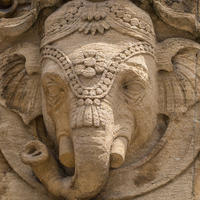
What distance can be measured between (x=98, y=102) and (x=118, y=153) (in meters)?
0.29

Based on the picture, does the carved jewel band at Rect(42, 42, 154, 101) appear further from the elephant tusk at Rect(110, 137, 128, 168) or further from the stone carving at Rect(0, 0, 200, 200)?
the elephant tusk at Rect(110, 137, 128, 168)

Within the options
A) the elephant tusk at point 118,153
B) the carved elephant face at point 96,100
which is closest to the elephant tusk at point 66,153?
the carved elephant face at point 96,100

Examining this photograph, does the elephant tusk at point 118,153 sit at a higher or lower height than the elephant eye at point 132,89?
lower

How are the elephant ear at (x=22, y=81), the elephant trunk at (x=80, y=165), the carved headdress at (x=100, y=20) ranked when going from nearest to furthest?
the elephant trunk at (x=80, y=165) < the carved headdress at (x=100, y=20) < the elephant ear at (x=22, y=81)

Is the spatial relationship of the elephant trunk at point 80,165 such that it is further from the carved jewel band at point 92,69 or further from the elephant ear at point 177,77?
the elephant ear at point 177,77

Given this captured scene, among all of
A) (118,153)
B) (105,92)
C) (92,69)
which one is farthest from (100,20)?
(118,153)

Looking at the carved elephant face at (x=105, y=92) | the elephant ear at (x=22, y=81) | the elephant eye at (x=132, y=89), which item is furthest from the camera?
the elephant ear at (x=22, y=81)

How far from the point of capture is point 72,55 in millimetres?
4027

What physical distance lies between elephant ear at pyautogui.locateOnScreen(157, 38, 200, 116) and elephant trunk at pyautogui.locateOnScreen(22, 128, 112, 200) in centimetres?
57

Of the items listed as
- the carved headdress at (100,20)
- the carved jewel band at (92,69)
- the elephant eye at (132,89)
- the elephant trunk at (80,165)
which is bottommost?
the elephant trunk at (80,165)

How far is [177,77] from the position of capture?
13.9 ft

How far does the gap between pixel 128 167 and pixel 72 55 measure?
70 centimetres

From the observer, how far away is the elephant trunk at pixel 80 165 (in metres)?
3.72

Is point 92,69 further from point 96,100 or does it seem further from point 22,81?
point 22,81
